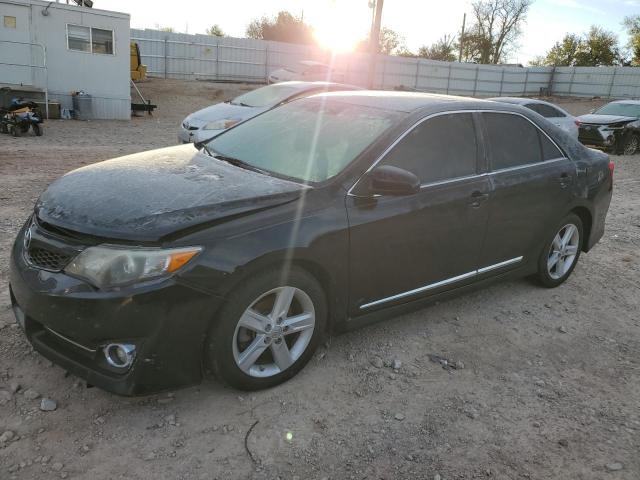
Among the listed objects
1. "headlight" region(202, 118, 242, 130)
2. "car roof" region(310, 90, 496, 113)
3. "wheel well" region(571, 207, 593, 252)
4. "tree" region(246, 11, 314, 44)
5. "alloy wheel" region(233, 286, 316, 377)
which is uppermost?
"tree" region(246, 11, 314, 44)

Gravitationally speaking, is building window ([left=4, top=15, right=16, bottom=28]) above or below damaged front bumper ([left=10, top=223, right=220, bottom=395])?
above

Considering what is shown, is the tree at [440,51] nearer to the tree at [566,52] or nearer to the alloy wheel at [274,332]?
the tree at [566,52]

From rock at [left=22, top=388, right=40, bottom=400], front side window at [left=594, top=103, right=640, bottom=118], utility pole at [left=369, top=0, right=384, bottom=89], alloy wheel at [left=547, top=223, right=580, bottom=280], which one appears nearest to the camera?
rock at [left=22, top=388, right=40, bottom=400]

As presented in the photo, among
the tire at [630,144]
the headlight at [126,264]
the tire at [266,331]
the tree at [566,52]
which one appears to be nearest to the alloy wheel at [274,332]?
the tire at [266,331]

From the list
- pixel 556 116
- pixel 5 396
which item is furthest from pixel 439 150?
pixel 556 116

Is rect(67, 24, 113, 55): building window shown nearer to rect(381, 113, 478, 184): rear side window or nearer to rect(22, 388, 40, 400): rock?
rect(381, 113, 478, 184): rear side window

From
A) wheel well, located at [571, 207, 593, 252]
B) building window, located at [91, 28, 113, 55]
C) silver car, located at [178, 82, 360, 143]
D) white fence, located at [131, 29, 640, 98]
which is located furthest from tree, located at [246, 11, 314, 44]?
wheel well, located at [571, 207, 593, 252]

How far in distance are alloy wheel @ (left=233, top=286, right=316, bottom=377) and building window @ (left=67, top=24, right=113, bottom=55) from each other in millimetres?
16554

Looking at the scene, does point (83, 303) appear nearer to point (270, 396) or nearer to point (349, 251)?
point (270, 396)

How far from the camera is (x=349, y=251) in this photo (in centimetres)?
324

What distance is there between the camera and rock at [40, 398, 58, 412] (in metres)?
2.85

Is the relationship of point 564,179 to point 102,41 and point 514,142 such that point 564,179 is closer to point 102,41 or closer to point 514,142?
point 514,142

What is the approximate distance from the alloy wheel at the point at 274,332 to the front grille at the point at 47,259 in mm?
929

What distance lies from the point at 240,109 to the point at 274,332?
871cm
